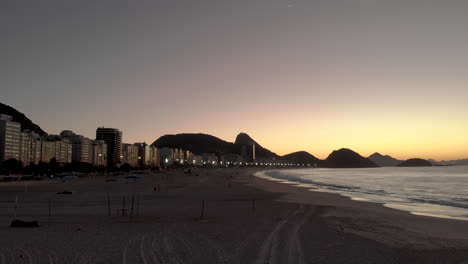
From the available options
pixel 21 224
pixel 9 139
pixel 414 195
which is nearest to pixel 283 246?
pixel 21 224

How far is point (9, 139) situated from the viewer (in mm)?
187000

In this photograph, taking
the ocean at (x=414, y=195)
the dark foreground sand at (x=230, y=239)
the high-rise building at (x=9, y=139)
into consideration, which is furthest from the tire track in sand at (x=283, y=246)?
the high-rise building at (x=9, y=139)

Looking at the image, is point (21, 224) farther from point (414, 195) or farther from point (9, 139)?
point (9, 139)

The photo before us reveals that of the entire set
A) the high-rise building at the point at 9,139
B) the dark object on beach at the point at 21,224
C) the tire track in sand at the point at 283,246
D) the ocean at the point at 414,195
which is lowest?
the ocean at the point at 414,195

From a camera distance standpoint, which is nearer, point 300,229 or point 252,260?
point 252,260

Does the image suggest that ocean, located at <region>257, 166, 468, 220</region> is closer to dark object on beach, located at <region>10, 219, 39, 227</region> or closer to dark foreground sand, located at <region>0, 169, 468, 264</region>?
dark foreground sand, located at <region>0, 169, 468, 264</region>

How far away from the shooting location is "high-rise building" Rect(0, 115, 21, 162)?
183 metres

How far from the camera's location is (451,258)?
15.1m

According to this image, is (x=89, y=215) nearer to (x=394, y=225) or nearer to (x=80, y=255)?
(x=80, y=255)

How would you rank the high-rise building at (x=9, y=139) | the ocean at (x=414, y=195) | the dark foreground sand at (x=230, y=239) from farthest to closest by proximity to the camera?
the high-rise building at (x=9, y=139) < the ocean at (x=414, y=195) < the dark foreground sand at (x=230, y=239)

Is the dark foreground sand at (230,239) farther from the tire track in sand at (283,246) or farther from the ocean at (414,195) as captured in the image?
the ocean at (414,195)

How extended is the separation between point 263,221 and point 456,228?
11.6m

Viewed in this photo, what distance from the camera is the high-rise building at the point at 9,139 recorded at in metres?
183

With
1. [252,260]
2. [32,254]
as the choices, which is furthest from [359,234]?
[32,254]
